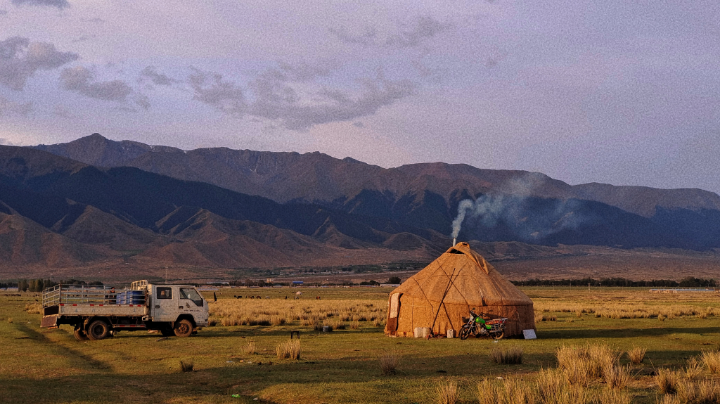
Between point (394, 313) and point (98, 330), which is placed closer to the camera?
point (98, 330)

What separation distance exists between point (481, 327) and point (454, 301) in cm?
149

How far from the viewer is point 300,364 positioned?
1884cm

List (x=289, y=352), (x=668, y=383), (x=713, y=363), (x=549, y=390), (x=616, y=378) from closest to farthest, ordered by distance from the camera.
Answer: (x=549, y=390), (x=668, y=383), (x=616, y=378), (x=713, y=363), (x=289, y=352)

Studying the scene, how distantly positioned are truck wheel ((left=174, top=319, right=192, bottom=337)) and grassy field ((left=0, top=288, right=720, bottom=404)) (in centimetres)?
46

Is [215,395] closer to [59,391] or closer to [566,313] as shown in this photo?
[59,391]

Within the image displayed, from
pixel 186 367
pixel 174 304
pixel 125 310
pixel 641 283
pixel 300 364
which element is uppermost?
pixel 174 304

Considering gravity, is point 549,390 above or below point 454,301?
below

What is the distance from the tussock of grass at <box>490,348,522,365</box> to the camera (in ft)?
61.6

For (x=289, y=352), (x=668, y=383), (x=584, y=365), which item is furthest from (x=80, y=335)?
(x=668, y=383)

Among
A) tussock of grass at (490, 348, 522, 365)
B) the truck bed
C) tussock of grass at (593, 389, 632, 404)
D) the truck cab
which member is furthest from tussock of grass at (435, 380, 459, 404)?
the truck bed

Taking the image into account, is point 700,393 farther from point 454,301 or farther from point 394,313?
point 394,313

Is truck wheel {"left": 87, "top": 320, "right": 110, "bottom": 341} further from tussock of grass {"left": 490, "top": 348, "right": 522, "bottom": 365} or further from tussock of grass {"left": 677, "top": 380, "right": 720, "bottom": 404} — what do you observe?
tussock of grass {"left": 677, "top": 380, "right": 720, "bottom": 404}

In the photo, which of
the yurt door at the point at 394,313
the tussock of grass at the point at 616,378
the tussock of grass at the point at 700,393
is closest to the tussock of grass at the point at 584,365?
the tussock of grass at the point at 616,378

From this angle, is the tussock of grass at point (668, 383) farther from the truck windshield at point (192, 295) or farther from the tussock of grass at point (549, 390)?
the truck windshield at point (192, 295)
